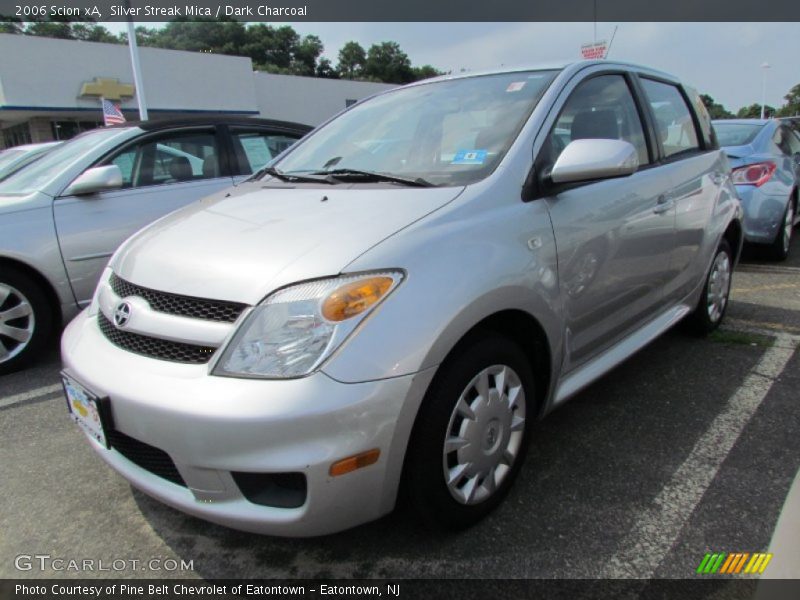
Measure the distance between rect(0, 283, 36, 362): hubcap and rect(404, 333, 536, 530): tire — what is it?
3.05m

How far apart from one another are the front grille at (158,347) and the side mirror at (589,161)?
4.50 feet

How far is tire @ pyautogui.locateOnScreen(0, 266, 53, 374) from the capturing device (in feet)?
11.6

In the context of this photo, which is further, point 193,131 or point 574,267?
point 193,131

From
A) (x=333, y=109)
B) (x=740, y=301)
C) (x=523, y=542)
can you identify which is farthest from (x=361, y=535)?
(x=333, y=109)

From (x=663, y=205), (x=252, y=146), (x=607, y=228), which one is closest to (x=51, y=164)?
(x=252, y=146)

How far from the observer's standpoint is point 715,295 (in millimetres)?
3703

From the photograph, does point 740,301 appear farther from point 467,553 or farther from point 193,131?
point 193,131

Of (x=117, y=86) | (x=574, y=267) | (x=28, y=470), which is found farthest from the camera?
(x=117, y=86)

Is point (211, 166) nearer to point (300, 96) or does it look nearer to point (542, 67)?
point (542, 67)

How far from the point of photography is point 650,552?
74.0 inches

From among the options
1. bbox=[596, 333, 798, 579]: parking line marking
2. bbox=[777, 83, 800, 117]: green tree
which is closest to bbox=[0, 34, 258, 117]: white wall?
bbox=[596, 333, 798, 579]: parking line marking

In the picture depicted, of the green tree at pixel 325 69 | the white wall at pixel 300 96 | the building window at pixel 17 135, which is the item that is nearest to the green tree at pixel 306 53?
the green tree at pixel 325 69

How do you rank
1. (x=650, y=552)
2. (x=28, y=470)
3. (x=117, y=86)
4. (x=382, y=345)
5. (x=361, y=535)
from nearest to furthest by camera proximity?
(x=382, y=345) → (x=650, y=552) → (x=361, y=535) → (x=28, y=470) → (x=117, y=86)

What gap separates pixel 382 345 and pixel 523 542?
3.01ft
